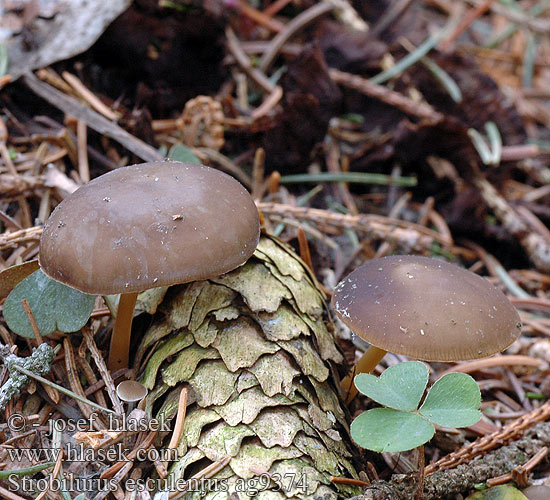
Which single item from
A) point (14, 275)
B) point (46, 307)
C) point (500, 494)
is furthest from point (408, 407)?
point (14, 275)

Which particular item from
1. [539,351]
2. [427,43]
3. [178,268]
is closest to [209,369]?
[178,268]

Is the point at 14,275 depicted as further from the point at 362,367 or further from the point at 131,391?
the point at 362,367

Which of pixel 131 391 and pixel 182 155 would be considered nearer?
pixel 131 391

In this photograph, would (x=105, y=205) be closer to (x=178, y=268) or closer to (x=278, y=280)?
(x=178, y=268)

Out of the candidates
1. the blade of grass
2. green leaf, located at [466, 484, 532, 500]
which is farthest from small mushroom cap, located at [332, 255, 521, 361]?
the blade of grass

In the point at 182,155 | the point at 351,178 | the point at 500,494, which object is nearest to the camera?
the point at 500,494

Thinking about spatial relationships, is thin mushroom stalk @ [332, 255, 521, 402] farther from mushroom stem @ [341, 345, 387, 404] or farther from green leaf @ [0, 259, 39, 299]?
green leaf @ [0, 259, 39, 299]

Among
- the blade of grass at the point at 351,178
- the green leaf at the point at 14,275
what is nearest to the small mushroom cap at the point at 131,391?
the green leaf at the point at 14,275
